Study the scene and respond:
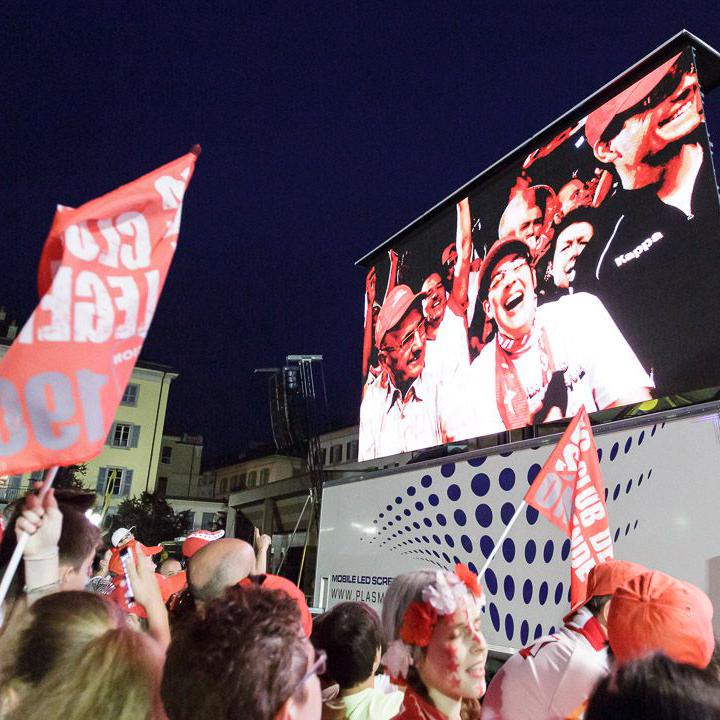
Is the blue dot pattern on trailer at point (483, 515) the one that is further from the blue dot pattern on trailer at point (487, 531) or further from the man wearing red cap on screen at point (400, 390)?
the man wearing red cap on screen at point (400, 390)

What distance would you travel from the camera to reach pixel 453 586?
A: 2.46 m

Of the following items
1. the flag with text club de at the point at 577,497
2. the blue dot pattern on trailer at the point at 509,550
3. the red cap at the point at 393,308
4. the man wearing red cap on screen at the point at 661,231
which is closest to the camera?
the flag with text club de at the point at 577,497

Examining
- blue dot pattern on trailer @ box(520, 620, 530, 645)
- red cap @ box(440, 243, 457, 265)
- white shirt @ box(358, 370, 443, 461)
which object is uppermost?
red cap @ box(440, 243, 457, 265)

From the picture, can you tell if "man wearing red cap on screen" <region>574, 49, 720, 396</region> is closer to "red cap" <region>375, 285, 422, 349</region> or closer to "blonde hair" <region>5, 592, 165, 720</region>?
"red cap" <region>375, 285, 422, 349</region>

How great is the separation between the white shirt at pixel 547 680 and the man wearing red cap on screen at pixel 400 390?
634cm

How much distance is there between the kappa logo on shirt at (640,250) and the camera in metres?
6.41

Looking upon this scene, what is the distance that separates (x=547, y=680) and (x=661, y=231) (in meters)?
5.40

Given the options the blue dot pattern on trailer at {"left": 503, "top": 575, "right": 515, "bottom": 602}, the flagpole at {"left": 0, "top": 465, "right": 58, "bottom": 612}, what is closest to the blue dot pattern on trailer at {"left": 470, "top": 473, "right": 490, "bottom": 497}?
the blue dot pattern on trailer at {"left": 503, "top": 575, "right": 515, "bottom": 602}

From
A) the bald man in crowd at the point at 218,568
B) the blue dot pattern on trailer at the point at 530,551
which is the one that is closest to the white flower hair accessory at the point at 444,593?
the bald man in crowd at the point at 218,568

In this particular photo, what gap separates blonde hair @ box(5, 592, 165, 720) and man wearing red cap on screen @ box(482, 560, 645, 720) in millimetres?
1354

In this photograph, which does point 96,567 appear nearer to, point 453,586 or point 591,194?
point 453,586

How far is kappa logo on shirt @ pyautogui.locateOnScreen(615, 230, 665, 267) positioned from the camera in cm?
641

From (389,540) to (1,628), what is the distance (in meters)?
6.30

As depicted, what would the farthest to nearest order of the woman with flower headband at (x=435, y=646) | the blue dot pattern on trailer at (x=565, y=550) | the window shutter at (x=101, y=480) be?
the window shutter at (x=101, y=480) < the blue dot pattern on trailer at (x=565, y=550) < the woman with flower headband at (x=435, y=646)
